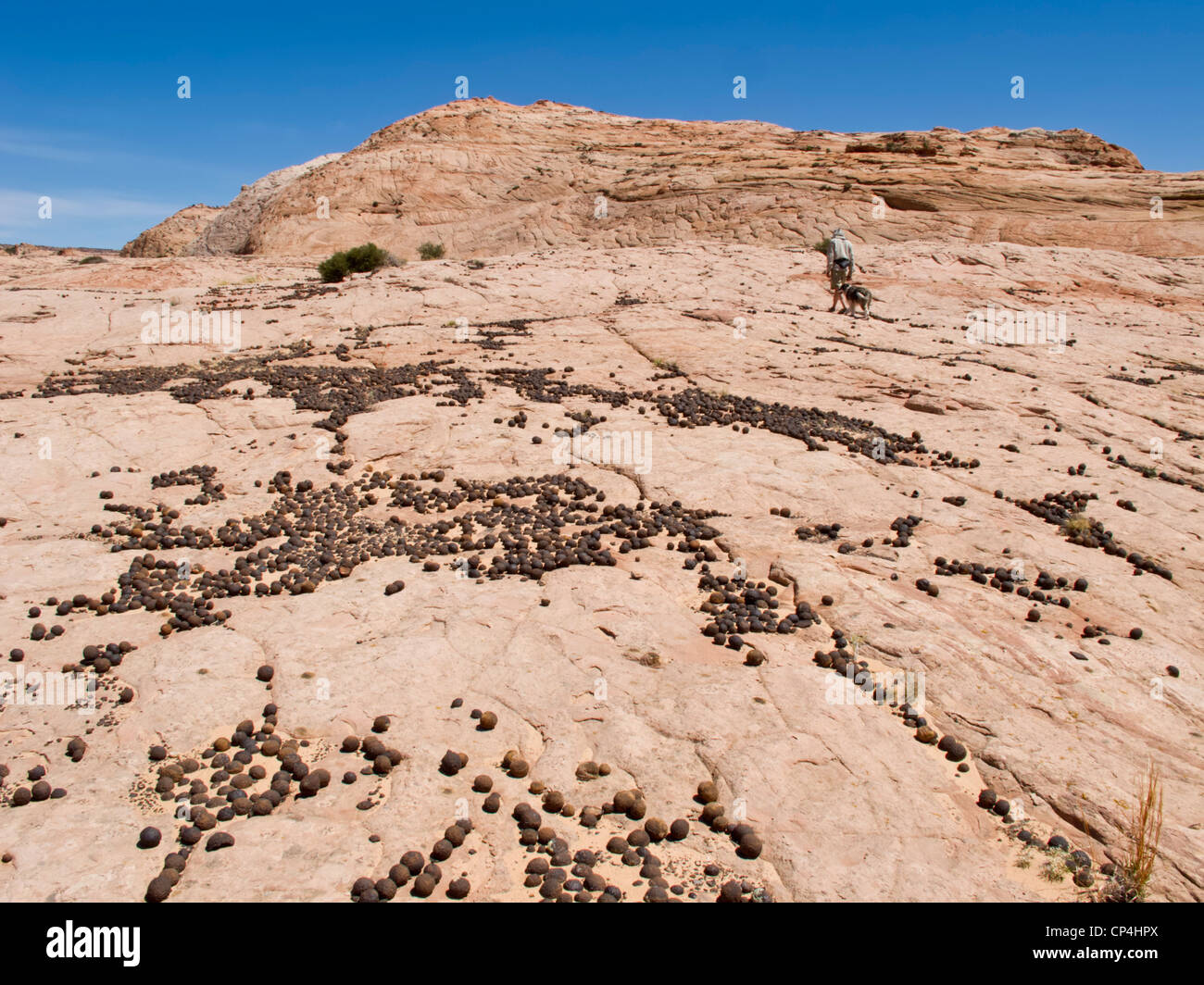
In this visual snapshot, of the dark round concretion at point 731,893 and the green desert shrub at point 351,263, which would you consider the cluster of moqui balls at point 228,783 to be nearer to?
the dark round concretion at point 731,893

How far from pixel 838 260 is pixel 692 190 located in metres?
21.9

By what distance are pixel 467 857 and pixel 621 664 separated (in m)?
2.19

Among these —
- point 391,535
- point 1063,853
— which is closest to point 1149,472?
point 1063,853

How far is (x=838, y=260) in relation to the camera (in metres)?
20.8

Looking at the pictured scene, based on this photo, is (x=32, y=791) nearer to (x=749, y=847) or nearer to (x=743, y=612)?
(x=749, y=847)

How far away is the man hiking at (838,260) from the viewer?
2077 centimetres

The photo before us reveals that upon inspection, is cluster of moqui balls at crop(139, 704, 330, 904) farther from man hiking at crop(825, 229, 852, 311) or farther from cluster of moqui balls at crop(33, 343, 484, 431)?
man hiking at crop(825, 229, 852, 311)

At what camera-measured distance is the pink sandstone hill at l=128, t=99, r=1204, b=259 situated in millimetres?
35312

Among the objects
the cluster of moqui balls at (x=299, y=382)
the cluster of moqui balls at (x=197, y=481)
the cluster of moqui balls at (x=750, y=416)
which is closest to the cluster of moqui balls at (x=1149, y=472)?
the cluster of moqui balls at (x=750, y=416)

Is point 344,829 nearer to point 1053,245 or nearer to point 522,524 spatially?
point 522,524

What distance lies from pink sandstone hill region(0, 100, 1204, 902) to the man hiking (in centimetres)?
198

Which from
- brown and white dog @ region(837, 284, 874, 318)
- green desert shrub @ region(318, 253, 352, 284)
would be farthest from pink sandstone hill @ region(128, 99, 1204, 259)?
green desert shrub @ region(318, 253, 352, 284)

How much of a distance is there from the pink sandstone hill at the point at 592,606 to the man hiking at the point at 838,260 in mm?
1982
